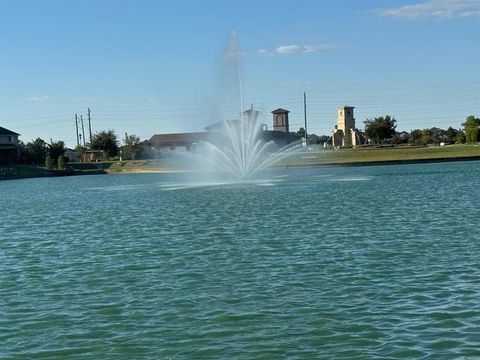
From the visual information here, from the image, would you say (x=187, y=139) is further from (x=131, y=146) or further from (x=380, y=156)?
(x=380, y=156)

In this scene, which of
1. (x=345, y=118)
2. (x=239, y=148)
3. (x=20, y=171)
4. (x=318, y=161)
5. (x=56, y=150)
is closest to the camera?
(x=239, y=148)

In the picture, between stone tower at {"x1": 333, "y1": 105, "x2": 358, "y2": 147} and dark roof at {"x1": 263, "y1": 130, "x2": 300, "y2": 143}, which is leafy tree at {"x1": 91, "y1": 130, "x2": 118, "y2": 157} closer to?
dark roof at {"x1": 263, "y1": 130, "x2": 300, "y2": 143}

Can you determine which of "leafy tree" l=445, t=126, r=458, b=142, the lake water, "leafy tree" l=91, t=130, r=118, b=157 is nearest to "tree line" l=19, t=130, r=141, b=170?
Result: "leafy tree" l=91, t=130, r=118, b=157

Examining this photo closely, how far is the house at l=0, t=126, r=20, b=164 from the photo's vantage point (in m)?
129

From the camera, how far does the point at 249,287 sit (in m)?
17.0

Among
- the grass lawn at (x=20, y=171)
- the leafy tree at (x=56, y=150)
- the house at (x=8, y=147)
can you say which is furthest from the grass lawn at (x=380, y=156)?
the house at (x=8, y=147)

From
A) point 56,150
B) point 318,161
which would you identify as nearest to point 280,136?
point 56,150

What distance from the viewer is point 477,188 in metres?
48.0

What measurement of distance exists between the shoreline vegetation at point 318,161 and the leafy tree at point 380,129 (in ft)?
136

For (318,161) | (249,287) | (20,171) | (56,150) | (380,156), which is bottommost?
(249,287)

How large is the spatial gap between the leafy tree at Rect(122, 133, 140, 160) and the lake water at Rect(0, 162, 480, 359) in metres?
115

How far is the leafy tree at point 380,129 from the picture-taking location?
157 m

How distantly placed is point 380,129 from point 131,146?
179ft

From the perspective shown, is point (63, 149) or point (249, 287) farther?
point (63, 149)
